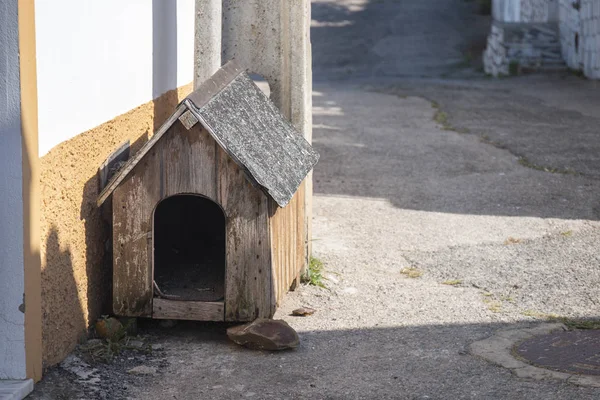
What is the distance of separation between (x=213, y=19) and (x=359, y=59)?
20.1 m

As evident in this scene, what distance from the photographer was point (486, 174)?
10250 mm

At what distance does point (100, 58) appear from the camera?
5113 millimetres

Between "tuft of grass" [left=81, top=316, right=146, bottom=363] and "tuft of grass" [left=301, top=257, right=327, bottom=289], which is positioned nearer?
"tuft of grass" [left=81, top=316, right=146, bottom=363]

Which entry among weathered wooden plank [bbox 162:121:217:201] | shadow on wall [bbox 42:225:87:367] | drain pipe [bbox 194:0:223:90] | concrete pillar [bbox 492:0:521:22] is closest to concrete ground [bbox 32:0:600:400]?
shadow on wall [bbox 42:225:87:367]

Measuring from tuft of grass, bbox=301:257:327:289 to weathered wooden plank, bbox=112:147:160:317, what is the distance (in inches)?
62.5

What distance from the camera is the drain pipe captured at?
596cm

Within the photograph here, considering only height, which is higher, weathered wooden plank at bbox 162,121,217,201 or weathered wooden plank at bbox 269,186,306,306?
weathered wooden plank at bbox 162,121,217,201

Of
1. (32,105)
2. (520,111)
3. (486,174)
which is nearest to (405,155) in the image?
(486,174)

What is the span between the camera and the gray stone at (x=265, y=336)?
16.5ft

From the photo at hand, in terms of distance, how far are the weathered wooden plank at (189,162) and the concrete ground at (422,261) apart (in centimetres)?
83

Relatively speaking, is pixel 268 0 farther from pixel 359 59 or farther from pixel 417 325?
pixel 359 59

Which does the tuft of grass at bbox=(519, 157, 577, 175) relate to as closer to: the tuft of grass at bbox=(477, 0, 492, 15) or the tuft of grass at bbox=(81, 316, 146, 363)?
the tuft of grass at bbox=(81, 316, 146, 363)

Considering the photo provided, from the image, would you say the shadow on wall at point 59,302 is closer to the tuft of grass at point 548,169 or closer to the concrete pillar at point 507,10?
the tuft of grass at point 548,169

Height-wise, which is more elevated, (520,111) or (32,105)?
(32,105)
